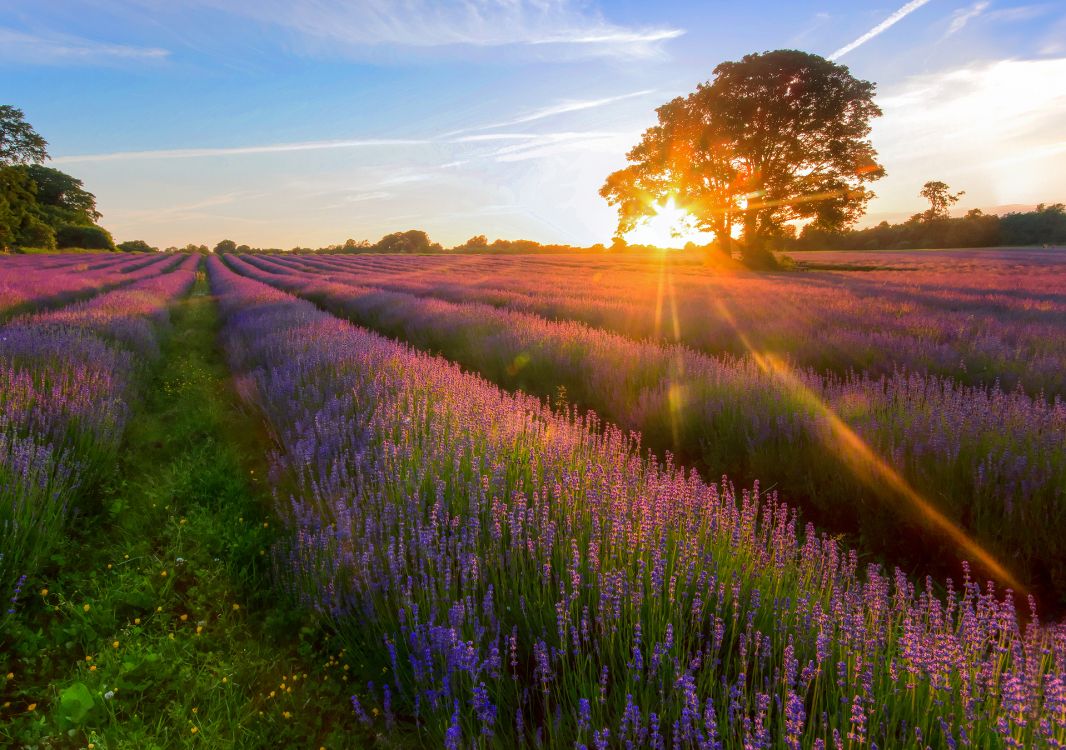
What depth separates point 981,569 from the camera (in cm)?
273

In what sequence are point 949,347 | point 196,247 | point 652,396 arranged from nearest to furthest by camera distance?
1. point 652,396
2. point 949,347
3. point 196,247

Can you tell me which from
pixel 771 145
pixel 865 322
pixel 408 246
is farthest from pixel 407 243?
pixel 865 322

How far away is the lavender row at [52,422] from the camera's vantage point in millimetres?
2523

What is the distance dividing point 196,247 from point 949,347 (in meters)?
88.1

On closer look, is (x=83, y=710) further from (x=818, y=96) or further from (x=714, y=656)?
(x=818, y=96)

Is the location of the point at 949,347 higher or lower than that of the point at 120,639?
higher

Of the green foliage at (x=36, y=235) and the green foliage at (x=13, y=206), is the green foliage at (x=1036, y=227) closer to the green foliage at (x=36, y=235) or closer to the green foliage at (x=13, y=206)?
the green foliage at (x=13, y=206)

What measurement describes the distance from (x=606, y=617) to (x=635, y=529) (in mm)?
538

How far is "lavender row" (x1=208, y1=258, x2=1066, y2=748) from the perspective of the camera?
131 cm

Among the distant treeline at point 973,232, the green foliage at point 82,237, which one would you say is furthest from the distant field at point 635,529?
the green foliage at point 82,237

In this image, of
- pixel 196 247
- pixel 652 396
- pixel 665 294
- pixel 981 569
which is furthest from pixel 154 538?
pixel 196 247

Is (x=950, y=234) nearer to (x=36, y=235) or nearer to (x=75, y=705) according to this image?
(x=75, y=705)

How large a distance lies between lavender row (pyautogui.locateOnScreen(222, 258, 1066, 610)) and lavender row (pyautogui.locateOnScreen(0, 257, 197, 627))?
3782mm

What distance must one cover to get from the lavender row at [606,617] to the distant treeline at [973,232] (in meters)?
51.8
